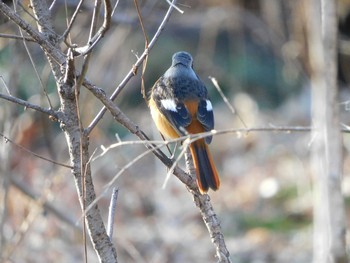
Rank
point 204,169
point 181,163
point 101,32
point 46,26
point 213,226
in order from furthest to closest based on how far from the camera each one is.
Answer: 1. point 181,163
2. point 204,169
3. point 213,226
4. point 46,26
5. point 101,32

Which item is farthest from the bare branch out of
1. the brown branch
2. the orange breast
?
the orange breast

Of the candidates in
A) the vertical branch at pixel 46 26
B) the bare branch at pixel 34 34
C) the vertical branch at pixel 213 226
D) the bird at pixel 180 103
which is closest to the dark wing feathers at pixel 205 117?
the bird at pixel 180 103

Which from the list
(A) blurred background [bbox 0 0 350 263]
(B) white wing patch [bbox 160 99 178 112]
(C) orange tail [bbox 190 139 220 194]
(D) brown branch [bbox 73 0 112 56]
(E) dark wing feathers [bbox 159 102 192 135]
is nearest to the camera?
(D) brown branch [bbox 73 0 112 56]

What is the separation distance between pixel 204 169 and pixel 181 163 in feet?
17.1

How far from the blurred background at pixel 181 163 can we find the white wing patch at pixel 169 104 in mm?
448

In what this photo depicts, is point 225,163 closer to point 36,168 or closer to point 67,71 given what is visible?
point 36,168

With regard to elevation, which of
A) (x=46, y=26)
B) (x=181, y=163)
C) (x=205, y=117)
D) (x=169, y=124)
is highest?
(x=181, y=163)

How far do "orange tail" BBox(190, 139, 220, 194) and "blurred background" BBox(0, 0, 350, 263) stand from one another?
2.07 feet

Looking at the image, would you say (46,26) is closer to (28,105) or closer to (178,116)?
(28,105)

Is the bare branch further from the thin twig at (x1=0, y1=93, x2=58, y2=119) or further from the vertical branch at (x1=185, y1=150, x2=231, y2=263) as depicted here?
the vertical branch at (x1=185, y1=150, x2=231, y2=263)

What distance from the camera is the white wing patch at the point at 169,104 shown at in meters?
4.45

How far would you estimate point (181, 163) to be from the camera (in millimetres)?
8781

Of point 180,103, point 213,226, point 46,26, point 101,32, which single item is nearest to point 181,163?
point 180,103

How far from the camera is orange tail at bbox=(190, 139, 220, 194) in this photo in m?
3.29
